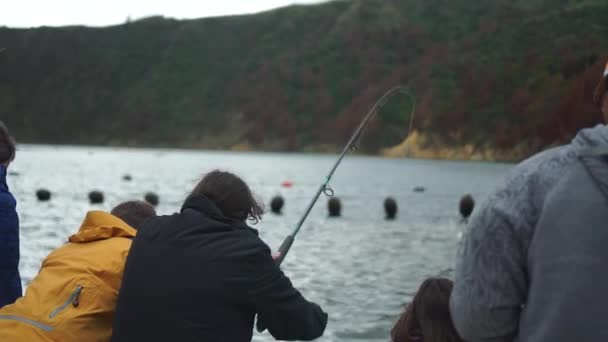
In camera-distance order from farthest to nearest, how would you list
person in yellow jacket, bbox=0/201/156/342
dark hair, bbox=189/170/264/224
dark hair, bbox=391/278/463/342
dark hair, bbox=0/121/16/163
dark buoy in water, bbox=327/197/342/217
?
Result: dark buoy in water, bbox=327/197/342/217 < dark hair, bbox=0/121/16/163 < dark hair, bbox=189/170/264/224 < person in yellow jacket, bbox=0/201/156/342 < dark hair, bbox=391/278/463/342

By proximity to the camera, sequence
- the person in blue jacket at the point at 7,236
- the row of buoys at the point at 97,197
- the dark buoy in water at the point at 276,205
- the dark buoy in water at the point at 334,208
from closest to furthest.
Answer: the person in blue jacket at the point at 7,236, the dark buoy in water at the point at 334,208, the dark buoy in water at the point at 276,205, the row of buoys at the point at 97,197

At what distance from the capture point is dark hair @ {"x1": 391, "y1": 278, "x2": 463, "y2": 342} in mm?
3549

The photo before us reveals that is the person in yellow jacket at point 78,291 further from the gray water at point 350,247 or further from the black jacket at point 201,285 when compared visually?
the gray water at point 350,247

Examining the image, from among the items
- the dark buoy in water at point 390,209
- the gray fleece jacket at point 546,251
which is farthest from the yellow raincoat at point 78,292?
the dark buoy in water at point 390,209

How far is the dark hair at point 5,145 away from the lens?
17.6 ft

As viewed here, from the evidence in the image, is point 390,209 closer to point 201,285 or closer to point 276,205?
point 276,205

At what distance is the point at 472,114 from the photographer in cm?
16675

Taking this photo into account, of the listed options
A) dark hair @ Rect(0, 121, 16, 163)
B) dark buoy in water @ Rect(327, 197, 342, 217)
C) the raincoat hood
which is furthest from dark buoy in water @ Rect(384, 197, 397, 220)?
the raincoat hood

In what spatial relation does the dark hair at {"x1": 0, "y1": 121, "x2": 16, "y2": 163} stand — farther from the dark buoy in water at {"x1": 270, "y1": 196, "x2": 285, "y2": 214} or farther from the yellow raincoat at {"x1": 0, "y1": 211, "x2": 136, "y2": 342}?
the dark buoy in water at {"x1": 270, "y1": 196, "x2": 285, "y2": 214}

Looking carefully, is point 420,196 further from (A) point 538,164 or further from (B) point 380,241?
(A) point 538,164

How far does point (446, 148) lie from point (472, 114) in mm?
8545

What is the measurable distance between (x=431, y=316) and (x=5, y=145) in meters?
3.10

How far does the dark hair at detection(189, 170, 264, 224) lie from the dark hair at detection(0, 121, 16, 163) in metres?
1.65

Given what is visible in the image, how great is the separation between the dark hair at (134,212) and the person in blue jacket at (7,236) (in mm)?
782
